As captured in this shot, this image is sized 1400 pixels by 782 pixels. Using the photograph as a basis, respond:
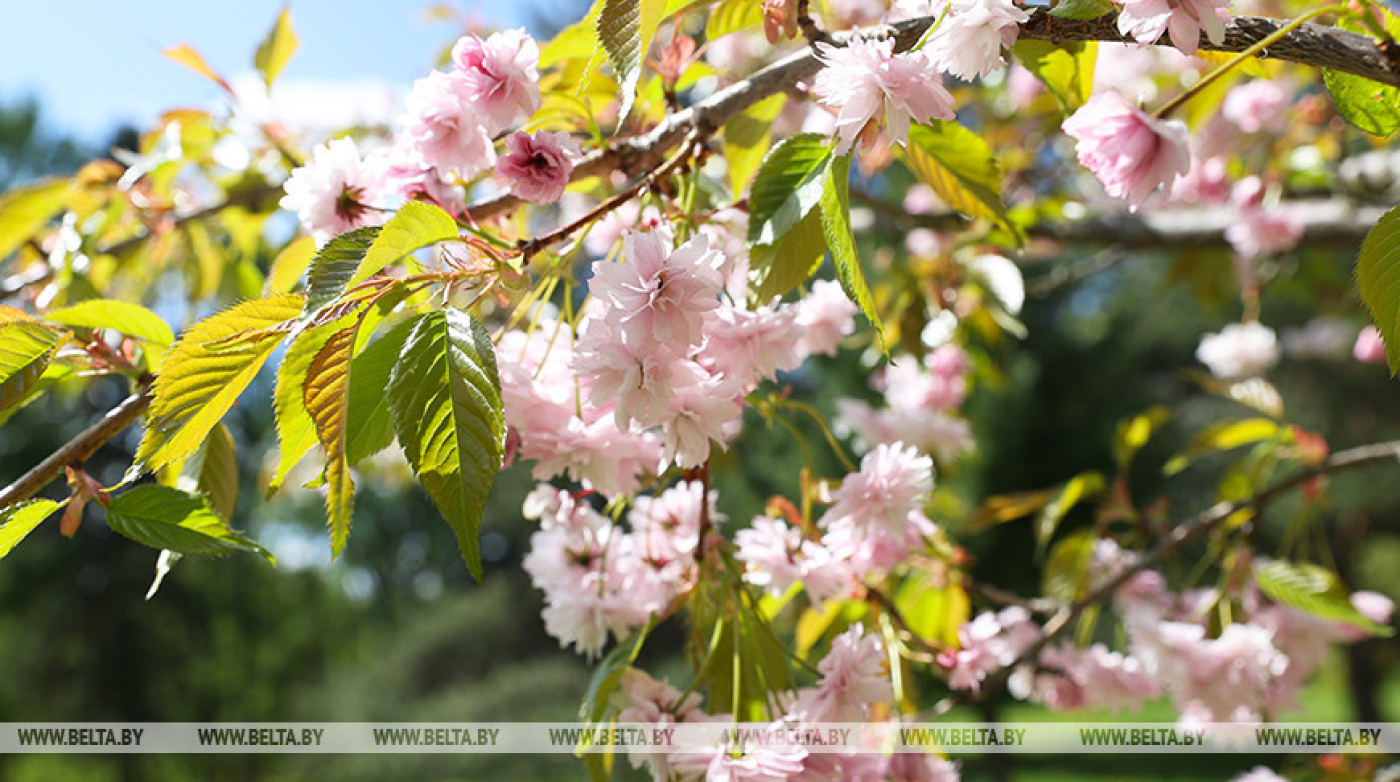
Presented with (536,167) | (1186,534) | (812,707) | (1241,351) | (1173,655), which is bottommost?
(1241,351)

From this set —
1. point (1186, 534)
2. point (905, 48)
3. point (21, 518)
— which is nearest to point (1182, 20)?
point (905, 48)

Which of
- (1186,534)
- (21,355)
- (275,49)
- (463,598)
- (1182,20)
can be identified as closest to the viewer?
(1182,20)

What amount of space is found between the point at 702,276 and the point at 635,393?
7cm

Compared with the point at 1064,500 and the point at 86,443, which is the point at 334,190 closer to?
the point at 86,443

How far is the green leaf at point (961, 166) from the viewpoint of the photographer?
25.4 inches

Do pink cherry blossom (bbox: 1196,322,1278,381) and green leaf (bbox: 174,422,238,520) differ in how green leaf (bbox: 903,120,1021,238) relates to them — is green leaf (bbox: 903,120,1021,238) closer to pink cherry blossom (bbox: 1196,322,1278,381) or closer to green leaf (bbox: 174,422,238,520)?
green leaf (bbox: 174,422,238,520)

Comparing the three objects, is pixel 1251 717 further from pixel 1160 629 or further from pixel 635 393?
pixel 635 393

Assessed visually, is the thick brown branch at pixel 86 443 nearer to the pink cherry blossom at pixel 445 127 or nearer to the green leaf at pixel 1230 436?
the pink cherry blossom at pixel 445 127

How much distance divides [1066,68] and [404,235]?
42 cm

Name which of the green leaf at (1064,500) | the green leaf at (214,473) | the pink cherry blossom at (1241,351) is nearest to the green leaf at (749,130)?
the green leaf at (214,473)

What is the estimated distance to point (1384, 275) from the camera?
46 centimetres

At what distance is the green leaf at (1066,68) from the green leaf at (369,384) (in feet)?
1.29

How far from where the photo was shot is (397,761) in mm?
7867

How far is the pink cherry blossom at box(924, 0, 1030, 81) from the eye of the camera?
16.7 inches
